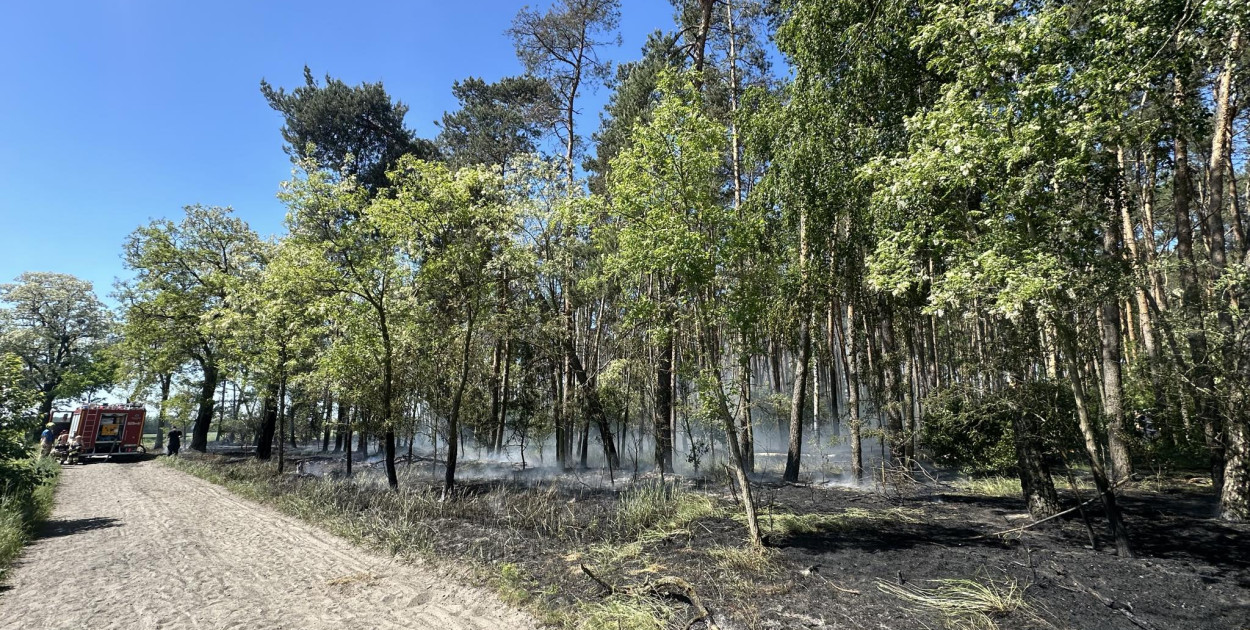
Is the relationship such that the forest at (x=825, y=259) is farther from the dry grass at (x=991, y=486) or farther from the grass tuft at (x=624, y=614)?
the grass tuft at (x=624, y=614)

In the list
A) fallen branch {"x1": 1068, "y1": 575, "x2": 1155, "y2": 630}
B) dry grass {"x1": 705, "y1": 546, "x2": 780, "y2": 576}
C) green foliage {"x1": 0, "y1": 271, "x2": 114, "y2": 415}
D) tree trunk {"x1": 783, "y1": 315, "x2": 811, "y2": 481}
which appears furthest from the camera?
green foliage {"x1": 0, "y1": 271, "x2": 114, "y2": 415}

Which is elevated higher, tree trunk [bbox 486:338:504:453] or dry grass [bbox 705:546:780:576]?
tree trunk [bbox 486:338:504:453]

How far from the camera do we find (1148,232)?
13.2 m

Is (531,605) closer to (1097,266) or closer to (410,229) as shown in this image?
(1097,266)

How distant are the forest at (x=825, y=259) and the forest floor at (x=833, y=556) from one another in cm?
40

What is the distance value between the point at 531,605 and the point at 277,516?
7.16m

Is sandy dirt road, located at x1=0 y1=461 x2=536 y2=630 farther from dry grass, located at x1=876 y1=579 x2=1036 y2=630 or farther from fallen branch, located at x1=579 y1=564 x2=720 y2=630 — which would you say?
dry grass, located at x1=876 y1=579 x2=1036 y2=630

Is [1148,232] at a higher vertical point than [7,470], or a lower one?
higher

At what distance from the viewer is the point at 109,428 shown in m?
22.0

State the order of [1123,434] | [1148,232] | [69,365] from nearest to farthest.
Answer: [1123,434] → [1148,232] → [69,365]

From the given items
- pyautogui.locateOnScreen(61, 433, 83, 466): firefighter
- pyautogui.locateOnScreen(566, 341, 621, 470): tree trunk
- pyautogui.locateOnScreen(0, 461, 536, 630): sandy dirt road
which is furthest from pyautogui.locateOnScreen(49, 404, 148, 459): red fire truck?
pyautogui.locateOnScreen(566, 341, 621, 470): tree trunk

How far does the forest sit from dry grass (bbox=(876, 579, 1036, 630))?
165 centimetres

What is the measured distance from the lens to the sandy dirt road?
15.7 feet

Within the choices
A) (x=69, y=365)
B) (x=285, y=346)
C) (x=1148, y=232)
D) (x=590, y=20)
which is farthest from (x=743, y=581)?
(x=69, y=365)
